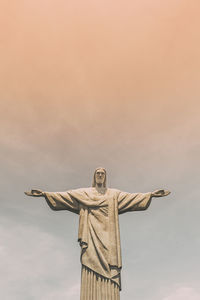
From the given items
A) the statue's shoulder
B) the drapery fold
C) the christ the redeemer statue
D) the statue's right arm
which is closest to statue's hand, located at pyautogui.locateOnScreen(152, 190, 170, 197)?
the christ the redeemer statue

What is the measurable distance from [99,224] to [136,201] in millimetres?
1645

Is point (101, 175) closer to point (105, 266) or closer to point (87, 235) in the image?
point (87, 235)

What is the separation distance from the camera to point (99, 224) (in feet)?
42.9

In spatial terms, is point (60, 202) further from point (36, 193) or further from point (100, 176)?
point (100, 176)

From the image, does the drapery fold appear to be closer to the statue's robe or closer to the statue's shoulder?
the statue's robe

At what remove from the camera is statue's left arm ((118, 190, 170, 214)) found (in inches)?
535

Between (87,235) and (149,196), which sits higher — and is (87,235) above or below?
below

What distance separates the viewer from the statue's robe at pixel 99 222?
12164 millimetres

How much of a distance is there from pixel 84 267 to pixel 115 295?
1.31m

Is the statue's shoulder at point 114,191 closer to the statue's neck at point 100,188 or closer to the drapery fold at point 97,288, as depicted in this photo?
the statue's neck at point 100,188

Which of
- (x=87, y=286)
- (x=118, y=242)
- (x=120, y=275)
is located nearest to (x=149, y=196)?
(x=118, y=242)

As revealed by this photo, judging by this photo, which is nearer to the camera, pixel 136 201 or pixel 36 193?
pixel 36 193

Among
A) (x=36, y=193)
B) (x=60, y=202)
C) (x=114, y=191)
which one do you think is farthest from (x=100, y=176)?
(x=36, y=193)

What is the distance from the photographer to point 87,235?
41.8 feet
